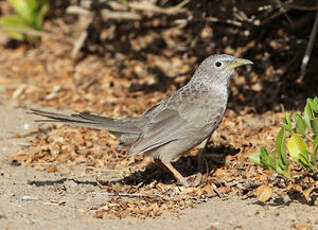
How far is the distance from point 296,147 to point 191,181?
1.67 m

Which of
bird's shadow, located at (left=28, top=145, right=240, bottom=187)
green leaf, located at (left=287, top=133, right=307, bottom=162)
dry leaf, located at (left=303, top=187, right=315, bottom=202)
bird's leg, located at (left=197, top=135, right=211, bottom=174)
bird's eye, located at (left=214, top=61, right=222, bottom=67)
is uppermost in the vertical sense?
bird's eye, located at (left=214, top=61, right=222, bottom=67)

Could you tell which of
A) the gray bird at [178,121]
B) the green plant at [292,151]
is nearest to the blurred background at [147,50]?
the gray bird at [178,121]

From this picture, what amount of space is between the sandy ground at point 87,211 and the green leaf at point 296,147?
0.56m

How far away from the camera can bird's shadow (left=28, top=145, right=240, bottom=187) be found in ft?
18.7

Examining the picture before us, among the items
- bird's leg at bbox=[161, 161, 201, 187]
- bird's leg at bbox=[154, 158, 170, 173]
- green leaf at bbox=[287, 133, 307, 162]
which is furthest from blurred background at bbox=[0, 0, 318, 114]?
green leaf at bbox=[287, 133, 307, 162]

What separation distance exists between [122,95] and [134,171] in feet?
7.72

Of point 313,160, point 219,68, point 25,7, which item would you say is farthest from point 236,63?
point 25,7

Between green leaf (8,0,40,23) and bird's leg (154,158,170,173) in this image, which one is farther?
green leaf (8,0,40,23)

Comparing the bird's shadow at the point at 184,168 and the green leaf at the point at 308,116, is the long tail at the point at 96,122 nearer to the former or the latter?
the bird's shadow at the point at 184,168

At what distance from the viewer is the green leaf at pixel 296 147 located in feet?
14.3

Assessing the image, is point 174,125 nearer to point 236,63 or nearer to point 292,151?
point 236,63

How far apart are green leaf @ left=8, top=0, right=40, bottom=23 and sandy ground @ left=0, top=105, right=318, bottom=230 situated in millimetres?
4419

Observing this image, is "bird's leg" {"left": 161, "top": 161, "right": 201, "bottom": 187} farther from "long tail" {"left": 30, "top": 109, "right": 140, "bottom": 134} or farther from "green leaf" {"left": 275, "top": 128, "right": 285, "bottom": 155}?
"green leaf" {"left": 275, "top": 128, "right": 285, "bottom": 155}

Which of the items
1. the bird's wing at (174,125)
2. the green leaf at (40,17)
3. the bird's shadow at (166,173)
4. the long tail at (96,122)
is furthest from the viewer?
the green leaf at (40,17)
